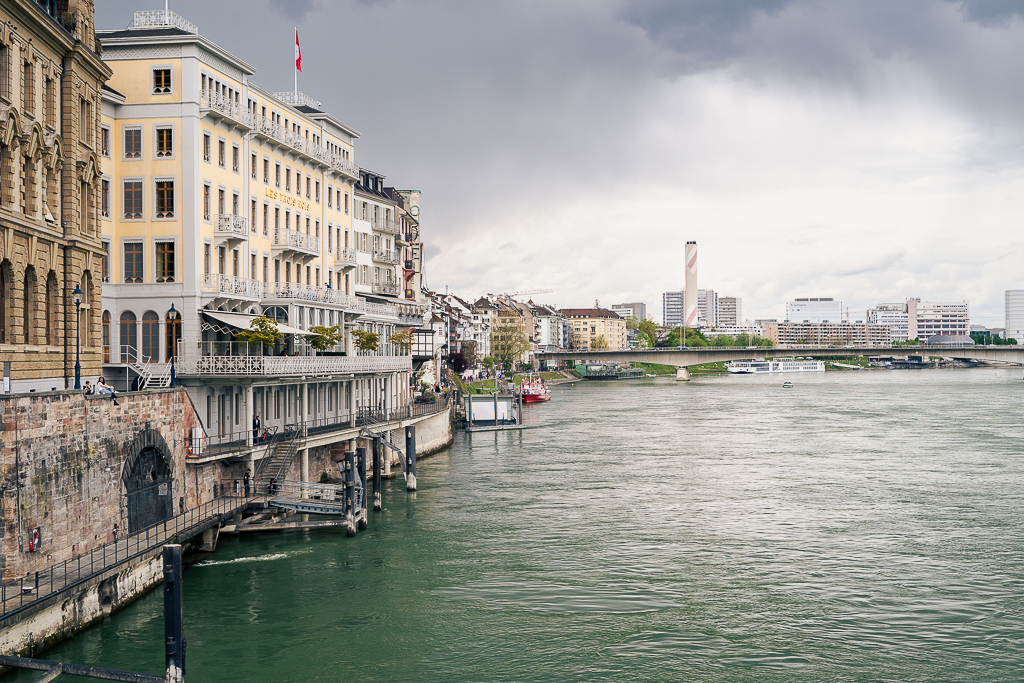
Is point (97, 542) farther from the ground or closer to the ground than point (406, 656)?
farther from the ground

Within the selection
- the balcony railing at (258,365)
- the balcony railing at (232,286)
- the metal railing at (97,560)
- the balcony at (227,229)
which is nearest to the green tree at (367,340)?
the balcony railing at (258,365)

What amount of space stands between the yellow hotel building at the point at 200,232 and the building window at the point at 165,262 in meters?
0.05

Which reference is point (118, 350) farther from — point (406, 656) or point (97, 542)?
point (406, 656)

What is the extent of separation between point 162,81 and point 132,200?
588cm

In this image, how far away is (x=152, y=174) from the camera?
46.4m

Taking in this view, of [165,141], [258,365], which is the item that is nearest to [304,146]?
[165,141]

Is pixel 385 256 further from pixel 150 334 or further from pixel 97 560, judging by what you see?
pixel 97 560

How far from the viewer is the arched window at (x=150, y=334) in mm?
46719

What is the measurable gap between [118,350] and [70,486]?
18.2 m

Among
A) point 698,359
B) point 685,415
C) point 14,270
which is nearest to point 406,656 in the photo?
point 14,270

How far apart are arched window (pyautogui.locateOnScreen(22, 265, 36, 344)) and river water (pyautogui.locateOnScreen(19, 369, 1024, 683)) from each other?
9967 mm

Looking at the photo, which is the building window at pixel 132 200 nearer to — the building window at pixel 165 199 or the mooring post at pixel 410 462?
the building window at pixel 165 199

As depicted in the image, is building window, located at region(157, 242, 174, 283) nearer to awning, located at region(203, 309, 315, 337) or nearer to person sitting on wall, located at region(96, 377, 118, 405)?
awning, located at region(203, 309, 315, 337)

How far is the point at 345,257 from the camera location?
216 ft
